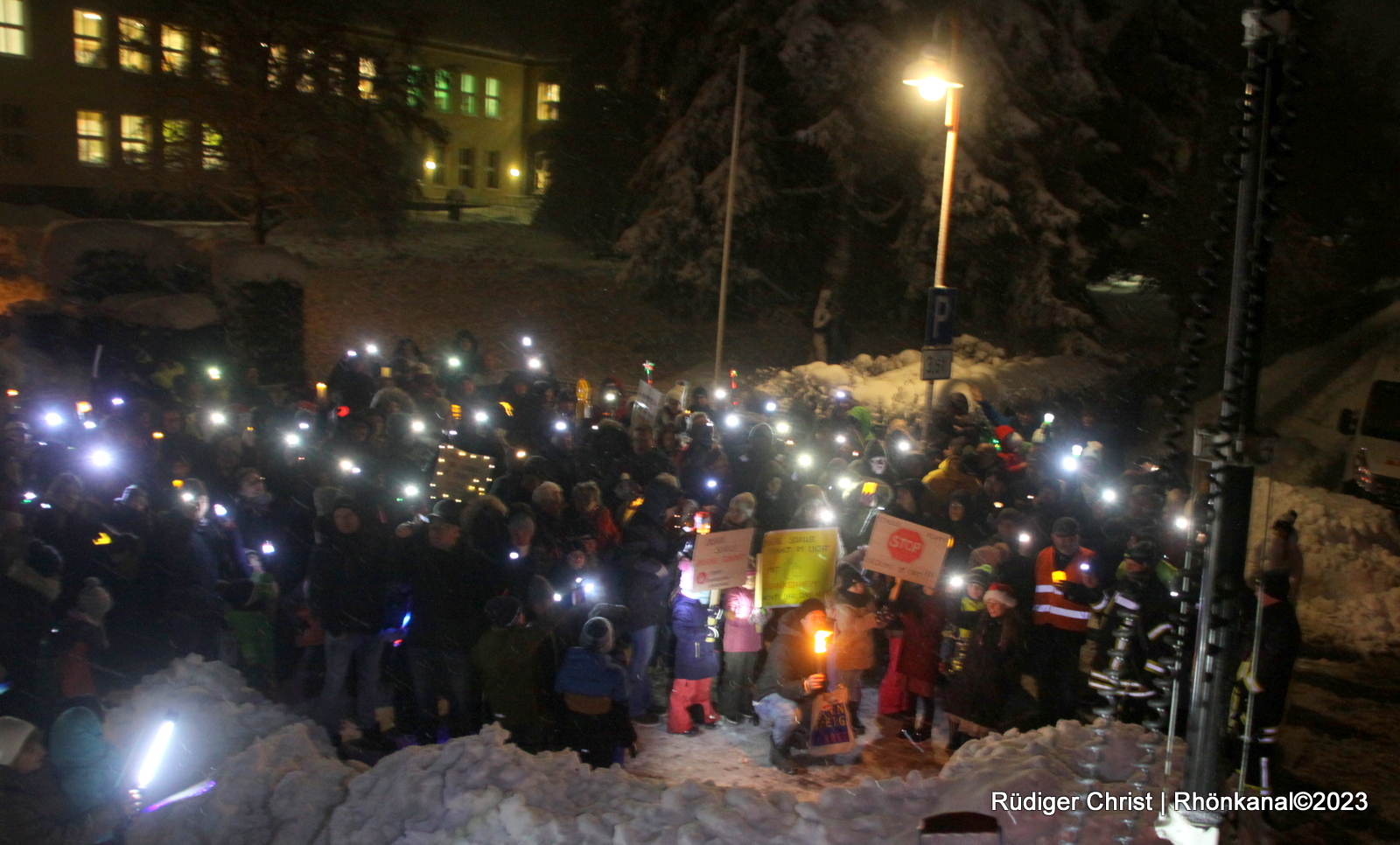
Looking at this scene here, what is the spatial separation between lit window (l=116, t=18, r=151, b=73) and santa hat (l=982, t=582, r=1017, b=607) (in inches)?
955

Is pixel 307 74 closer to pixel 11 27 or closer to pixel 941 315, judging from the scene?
pixel 11 27

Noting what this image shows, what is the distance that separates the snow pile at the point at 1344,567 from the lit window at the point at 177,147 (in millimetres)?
21976

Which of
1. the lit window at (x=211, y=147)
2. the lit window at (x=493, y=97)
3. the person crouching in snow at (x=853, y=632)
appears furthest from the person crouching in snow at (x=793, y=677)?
the lit window at (x=493, y=97)

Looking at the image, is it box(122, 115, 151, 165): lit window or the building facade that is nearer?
the building facade

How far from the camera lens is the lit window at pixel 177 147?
2439 centimetres

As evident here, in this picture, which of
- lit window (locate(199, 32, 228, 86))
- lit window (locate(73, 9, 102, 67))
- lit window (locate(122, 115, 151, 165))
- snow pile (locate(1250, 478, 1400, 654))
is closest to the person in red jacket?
snow pile (locate(1250, 478, 1400, 654))

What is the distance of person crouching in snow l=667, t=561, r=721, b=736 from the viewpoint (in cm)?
811

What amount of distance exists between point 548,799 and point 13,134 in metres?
33.4

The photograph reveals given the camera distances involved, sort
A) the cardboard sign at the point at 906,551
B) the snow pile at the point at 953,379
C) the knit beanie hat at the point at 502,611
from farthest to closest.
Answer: the snow pile at the point at 953,379 → the cardboard sign at the point at 906,551 → the knit beanie hat at the point at 502,611

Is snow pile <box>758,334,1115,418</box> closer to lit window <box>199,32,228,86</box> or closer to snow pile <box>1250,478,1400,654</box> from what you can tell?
snow pile <box>1250,478,1400,654</box>

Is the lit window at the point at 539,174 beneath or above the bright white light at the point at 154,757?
above

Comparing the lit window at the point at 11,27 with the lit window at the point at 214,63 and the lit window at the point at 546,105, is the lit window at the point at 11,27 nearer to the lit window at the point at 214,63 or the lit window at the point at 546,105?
the lit window at the point at 214,63

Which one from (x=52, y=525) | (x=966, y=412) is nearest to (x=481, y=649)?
(x=52, y=525)

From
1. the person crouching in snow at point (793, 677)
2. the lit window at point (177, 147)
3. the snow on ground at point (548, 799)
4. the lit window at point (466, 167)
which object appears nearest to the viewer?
the snow on ground at point (548, 799)
